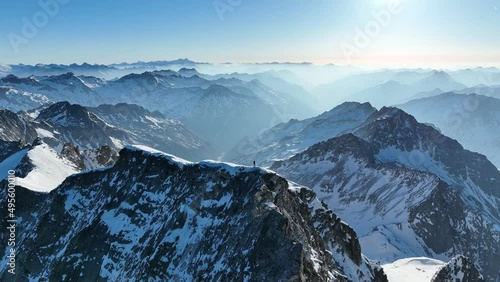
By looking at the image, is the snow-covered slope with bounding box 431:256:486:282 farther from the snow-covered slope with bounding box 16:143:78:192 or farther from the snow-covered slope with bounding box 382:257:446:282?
the snow-covered slope with bounding box 16:143:78:192

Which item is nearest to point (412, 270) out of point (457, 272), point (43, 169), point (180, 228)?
point (457, 272)

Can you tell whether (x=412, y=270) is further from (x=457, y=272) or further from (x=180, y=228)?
(x=180, y=228)

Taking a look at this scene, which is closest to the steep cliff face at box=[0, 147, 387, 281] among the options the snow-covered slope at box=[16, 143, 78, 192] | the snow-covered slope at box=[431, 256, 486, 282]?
the snow-covered slope at box=[16, 143, 78, 192]

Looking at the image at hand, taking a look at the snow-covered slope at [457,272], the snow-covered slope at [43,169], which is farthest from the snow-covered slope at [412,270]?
the snow-covered slope at [43,169]

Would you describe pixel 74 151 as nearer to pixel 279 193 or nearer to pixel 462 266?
pixel 279 193

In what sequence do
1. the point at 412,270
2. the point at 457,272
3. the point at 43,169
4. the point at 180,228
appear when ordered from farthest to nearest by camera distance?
1. the point at 412,270
2. the point at 43,169
3. the point at 457,272
4. the point at 180,228

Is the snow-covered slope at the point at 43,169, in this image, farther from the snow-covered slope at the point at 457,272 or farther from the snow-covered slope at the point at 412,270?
the snow-covered slope at the point at 457,272

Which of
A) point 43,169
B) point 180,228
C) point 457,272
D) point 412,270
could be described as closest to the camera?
point 180,228

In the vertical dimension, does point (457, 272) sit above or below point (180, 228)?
below
